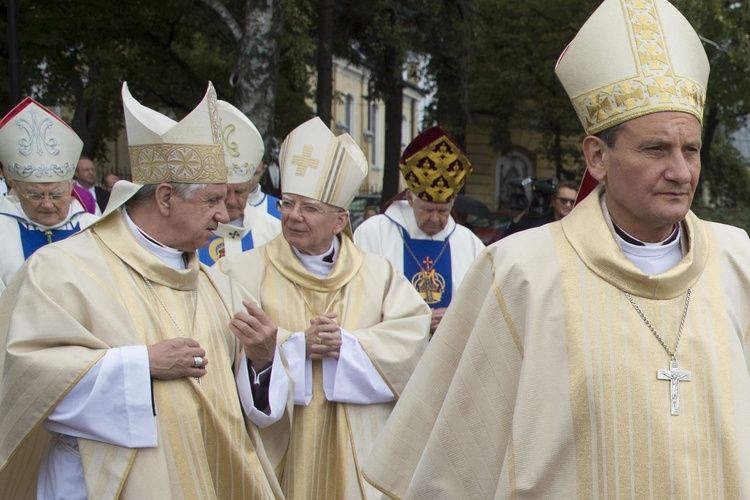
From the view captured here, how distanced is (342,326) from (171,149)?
1517 millimetres

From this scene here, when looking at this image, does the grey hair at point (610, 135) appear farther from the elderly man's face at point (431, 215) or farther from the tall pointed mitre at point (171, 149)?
the elderly man's face at point (431, 215)

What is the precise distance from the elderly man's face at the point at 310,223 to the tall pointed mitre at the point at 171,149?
1.06m

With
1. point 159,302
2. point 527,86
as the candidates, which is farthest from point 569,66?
point 527,86

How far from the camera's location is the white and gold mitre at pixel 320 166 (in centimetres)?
598

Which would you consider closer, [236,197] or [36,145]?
[36,145]

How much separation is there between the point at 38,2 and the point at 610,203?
14608 millimetres

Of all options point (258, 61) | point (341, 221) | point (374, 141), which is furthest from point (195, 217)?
point (374, 141)

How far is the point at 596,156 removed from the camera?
3.39 metres

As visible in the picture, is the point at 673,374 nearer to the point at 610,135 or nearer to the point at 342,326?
the point at 610,135

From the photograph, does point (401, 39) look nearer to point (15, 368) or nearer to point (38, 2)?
point (38, 2)

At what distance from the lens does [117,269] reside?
4.40m

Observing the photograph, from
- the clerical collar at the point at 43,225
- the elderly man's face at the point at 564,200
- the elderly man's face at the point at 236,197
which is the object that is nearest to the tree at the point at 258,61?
the elderly man's face at the point at 564,200

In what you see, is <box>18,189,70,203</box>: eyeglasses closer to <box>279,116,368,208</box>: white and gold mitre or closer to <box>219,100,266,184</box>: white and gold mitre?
<box>219,100,266,184</box>: white and gold mitre

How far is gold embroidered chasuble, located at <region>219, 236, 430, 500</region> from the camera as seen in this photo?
5582 millimetres
